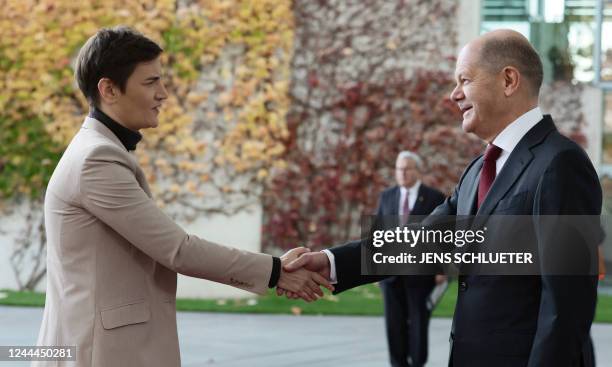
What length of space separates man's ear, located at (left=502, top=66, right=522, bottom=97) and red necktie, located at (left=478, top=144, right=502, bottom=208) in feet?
0.60

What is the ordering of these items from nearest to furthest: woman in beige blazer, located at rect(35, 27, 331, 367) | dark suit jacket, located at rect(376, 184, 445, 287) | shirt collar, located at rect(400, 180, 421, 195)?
woman in beige blazer, located at rect(35, 27, 331, 367), dark suit jacket, located at rect(376, 184, 445, 287), shirt collar, located at rect(400, 180, 421, 195)

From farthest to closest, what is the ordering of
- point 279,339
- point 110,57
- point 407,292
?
1. point 279,339
2. point 407,292
3. point 110,57

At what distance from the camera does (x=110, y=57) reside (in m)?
3.14

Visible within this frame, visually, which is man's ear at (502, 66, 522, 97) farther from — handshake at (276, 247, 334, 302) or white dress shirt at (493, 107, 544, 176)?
handshake at (276, 247, 334, 302)

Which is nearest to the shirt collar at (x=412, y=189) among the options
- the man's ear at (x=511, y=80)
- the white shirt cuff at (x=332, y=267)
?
the white shirt cuff at (x=332, y=267)

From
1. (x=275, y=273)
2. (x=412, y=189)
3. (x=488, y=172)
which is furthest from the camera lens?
(x=412, y=189)

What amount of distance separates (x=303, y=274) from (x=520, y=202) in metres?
1.24

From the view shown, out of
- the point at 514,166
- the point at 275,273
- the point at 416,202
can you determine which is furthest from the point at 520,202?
the point at 416,202

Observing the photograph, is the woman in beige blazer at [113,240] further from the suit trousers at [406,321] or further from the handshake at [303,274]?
the suit trousers at [406,321]

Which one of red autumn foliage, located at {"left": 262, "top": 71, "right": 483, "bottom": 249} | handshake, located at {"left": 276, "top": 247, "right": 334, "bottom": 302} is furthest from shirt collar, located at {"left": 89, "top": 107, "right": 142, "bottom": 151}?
red autumn foliage, located at {"left": 262, "top": 71, "right": 483, "bottom": 249}

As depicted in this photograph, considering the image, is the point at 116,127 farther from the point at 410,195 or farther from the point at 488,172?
the point at 410,195

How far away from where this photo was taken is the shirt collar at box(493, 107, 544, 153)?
2.96m

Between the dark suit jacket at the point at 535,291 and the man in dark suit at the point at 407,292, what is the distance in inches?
173

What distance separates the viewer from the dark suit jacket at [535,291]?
8.70 ft
